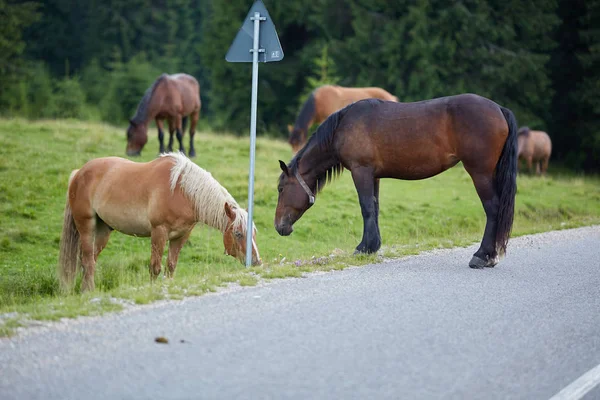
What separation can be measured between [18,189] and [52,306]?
9187 millimetres

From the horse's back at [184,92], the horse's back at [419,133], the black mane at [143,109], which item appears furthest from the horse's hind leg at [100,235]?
the horse's back at [184,92]

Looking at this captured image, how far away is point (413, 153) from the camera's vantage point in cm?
924

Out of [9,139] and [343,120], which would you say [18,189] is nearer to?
[9,139]

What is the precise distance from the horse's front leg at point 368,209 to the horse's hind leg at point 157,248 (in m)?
2.38

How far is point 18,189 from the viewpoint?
14.6 m

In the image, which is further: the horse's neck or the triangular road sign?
the horse's neck

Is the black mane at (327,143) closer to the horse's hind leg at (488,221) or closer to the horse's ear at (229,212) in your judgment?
the horse's ear at (229,212)

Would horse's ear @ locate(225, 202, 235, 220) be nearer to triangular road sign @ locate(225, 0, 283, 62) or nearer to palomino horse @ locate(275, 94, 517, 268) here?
palomino horse @ locate(275, 94, 517, 268)

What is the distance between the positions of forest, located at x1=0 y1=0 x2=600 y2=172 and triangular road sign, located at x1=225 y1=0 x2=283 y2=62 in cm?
1937

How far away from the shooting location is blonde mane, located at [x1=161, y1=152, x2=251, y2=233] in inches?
340

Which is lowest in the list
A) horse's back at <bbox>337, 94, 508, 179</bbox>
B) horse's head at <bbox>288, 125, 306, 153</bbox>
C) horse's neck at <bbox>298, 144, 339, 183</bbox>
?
horse's head at <bbox>288, 125, 306, 153</bbox>

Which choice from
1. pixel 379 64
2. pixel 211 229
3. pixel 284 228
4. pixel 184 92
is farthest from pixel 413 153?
pixel 379 64

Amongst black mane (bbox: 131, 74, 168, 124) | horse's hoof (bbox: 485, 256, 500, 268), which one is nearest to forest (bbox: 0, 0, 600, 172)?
black mane (bbox: 131, 74, 168, 124)

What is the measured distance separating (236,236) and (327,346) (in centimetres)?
374
